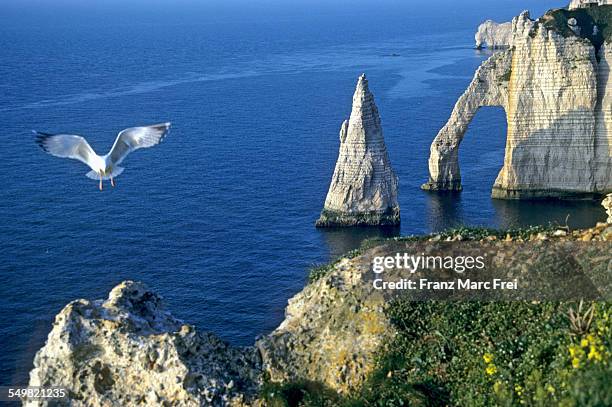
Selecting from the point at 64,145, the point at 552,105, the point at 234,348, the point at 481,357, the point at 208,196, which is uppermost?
the point at 64,145

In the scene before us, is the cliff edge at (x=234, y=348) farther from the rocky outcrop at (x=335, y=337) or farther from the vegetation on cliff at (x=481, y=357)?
the vegetation on cliff at (x=481, y=357)

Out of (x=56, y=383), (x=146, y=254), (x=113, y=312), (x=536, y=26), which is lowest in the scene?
(x=146, y=254)

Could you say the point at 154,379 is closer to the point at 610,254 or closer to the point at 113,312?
the point at 113,312

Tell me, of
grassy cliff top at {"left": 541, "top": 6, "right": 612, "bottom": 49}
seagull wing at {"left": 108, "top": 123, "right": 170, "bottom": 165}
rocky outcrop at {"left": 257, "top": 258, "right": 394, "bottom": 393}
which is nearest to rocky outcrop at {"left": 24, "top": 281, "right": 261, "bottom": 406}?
rocky outcrop at {"left": 257, "top": 258, "right": 394, "bottom": 393}

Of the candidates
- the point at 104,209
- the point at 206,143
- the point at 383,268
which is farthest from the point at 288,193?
the point at 383,268

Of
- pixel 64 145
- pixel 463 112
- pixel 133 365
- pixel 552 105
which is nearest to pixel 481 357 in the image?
pixel 133 365

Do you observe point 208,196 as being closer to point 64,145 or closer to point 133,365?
point 64,145
